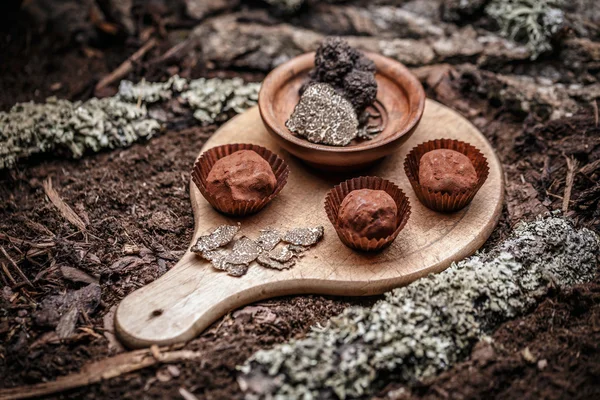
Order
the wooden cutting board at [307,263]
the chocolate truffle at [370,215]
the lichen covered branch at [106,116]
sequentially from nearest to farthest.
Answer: the wooden cutting board at [307,263], the chocolate truffle at [370,215], the lichen covered branch at [106,116]

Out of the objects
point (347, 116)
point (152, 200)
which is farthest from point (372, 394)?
point (152, 200)

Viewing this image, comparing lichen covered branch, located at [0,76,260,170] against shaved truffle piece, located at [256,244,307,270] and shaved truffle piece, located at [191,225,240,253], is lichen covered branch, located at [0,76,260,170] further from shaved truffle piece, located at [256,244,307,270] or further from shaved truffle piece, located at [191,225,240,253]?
shaved truffle piece, located at [256,244,307,270]

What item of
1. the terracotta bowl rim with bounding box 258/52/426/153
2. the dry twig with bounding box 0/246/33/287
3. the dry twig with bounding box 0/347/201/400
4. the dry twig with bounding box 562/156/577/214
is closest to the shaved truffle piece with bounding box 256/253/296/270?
the dry twig with bounding box 0/347/201/400

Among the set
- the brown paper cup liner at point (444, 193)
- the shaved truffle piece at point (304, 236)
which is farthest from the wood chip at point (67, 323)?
the brown paper cup liner at point (444, 193)

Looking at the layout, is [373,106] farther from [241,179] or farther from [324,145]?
[241,179]

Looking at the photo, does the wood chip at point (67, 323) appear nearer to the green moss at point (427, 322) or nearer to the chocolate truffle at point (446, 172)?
the green moss at point (427, 322)

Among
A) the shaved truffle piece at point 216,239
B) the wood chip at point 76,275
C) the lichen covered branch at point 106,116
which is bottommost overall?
the shaved truffle piece at point 216,239

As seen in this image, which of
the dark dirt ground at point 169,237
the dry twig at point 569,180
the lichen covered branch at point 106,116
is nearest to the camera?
the dark dirt ground at point 169,237
